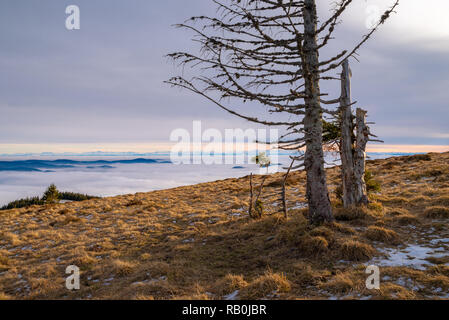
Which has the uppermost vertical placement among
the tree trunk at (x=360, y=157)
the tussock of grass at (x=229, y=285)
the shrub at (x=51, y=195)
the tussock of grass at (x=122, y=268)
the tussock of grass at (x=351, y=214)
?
the tree trunk at (x=360, y=157)

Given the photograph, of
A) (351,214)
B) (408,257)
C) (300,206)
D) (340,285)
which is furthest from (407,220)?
(300,206)

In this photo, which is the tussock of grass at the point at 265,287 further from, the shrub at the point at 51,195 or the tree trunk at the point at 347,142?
the shrub at the point at 51,195

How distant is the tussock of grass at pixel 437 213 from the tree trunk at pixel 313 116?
13.5 feet

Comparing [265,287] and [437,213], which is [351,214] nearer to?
[437,213]

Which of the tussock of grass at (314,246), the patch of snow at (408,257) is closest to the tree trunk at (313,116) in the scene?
the tussock of grass at (314,246)

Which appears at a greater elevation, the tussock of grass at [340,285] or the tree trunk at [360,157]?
the tree trunk at [360,157]

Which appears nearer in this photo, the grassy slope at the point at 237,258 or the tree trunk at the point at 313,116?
the grassy slope at the point at 237,258

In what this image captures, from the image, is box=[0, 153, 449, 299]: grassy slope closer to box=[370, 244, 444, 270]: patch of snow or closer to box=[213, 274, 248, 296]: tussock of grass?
box=[213, 274, 248, 296]: tussock of grass

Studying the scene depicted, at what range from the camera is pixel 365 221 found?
329 inches

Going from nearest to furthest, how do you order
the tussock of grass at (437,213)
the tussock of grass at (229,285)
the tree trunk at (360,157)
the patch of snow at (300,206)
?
the tussock of grass at (229,285) → the tussock of grass at (437,213) → the tree trunk at (360,157) → the patch of snow at (300,206)

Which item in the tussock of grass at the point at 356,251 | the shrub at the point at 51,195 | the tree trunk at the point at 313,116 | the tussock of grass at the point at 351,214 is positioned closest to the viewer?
the tussock of grass at the point at 356,251

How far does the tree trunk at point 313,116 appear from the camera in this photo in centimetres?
A: 743
